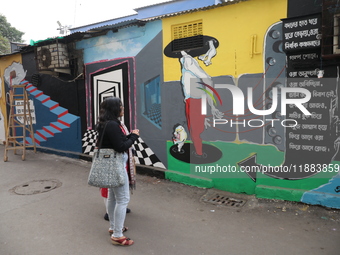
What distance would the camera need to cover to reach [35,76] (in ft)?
27.7

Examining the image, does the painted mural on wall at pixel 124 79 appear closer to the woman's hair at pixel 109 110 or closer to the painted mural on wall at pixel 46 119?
the painted mural on wall at pixel 46 119

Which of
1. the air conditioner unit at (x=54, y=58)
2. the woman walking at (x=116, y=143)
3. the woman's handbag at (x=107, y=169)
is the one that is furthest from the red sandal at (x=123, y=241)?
the air conditioner unit at (x=54, y=58)

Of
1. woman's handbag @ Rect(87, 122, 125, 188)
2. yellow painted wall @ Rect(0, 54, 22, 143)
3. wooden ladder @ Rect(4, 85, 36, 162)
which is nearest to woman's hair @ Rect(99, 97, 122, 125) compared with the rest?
woman's handbag @ Rect(87, 122, 125, 188)

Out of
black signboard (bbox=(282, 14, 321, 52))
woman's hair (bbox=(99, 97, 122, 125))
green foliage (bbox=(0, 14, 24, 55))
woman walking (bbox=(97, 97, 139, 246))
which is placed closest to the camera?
woman walking (bbox=(97, 97, 139, 246))

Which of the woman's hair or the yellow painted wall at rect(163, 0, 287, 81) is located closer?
the woman's hair

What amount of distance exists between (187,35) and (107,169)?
3.27 metres

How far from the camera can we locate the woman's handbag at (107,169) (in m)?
3.14

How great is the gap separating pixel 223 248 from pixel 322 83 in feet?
9.08

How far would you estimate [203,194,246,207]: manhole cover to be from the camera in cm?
453

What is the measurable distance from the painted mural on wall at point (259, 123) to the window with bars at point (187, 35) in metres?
0.03

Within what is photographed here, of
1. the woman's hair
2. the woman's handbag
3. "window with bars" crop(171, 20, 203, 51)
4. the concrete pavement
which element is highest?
"window with bars" crop(171, 20, 203, 51)

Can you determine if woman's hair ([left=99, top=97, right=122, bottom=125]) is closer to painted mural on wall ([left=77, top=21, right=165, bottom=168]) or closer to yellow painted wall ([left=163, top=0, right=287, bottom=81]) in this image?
yellow painted wall ([left=163, top=0, right=287, bottom=81])

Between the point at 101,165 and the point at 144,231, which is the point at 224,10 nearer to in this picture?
the point at 101,165

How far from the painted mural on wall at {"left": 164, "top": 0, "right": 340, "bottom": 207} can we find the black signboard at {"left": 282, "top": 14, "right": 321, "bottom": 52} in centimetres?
3
